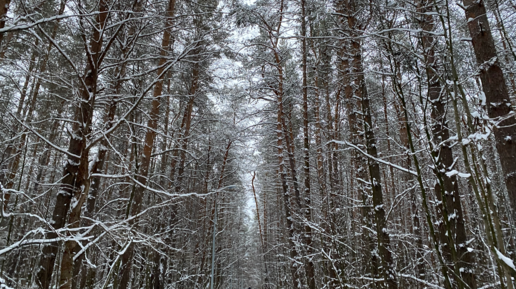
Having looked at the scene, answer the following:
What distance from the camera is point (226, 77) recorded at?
9.71 m

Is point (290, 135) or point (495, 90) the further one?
point (290, 135)

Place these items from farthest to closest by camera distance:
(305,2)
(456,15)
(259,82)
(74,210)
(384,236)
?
(259,82) < (305,2) < (456,15) < (384,236) < (74,210)

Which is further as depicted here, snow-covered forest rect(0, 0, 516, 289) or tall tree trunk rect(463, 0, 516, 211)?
tall tree trunk rect(463, 0, 516, 211)

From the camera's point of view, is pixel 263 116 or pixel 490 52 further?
pixel 263 116

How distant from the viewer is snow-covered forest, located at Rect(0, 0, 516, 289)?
2268 millimetres

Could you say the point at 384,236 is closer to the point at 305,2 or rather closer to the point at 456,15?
the point at 456,15

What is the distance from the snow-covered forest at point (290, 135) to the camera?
7.44 feet

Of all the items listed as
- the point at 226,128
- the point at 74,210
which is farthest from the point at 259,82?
the point at 74,210

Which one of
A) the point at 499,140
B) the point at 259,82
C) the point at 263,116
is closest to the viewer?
the point at 499,140

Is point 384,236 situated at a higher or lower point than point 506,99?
lower

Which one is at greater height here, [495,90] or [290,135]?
[290,135]

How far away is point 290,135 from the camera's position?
1066 centimetres

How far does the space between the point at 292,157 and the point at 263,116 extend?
8.11ft

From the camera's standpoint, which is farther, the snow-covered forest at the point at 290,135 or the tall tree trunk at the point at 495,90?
the tall tree trunk at the point at 495,90
